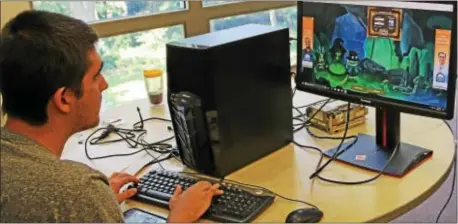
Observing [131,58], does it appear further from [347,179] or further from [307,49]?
[347,179]

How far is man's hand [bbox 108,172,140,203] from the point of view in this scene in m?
1.63

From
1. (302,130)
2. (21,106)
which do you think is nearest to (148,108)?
(302,130)

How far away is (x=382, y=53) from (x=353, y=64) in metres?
0.10

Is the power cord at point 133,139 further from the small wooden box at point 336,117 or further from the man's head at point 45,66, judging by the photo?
the man's head at point 45,66

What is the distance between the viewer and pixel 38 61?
1.21m

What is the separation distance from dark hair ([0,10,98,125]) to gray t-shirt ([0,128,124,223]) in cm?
8

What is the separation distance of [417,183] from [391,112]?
0.25 metres

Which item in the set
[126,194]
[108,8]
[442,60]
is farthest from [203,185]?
[108,8]

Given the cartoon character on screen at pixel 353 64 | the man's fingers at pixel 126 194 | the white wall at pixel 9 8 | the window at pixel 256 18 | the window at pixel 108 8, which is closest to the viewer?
the man's fingers at pixel 126 194

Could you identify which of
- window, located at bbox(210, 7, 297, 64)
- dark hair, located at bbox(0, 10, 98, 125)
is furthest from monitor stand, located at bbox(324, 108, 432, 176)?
window, located at bbox(210, 7, 297, 64)

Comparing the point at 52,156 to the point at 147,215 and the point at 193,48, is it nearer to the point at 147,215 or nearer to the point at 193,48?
the point at 147,215

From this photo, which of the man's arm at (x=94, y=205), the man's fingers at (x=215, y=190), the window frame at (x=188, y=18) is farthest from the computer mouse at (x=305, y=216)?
the window frame at (x=188, y=18)

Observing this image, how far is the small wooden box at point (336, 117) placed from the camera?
199 centimetres

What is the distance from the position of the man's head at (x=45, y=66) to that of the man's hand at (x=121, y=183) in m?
0.34
